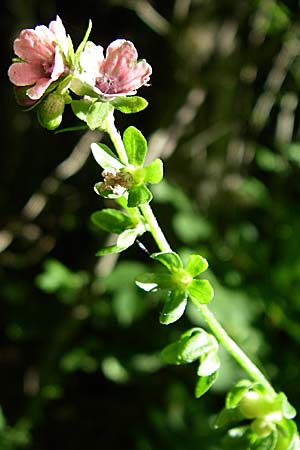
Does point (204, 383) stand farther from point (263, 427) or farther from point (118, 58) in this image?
point (118, 58)

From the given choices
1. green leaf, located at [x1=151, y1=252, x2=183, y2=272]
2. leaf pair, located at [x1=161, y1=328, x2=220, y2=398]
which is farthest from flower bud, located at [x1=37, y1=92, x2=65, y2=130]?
leaf pair, located at [x1=161, y1=328, x2=220, y2=398]

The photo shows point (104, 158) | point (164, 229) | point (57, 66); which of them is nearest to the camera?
point (57, 66)

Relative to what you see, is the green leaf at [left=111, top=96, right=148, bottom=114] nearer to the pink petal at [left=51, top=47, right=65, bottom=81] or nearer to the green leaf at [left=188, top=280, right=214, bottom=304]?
the pink petal at [left=51, top=47, right=65, bottom=81]

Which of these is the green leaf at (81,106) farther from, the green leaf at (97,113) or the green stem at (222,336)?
the green stem at (222,336)

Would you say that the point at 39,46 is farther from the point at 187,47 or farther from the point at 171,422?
the point at 187,47

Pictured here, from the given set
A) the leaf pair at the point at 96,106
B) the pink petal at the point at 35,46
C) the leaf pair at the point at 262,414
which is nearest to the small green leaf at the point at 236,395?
the leaf pair at the point at 262,414

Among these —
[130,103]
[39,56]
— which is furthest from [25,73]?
[130,103]
